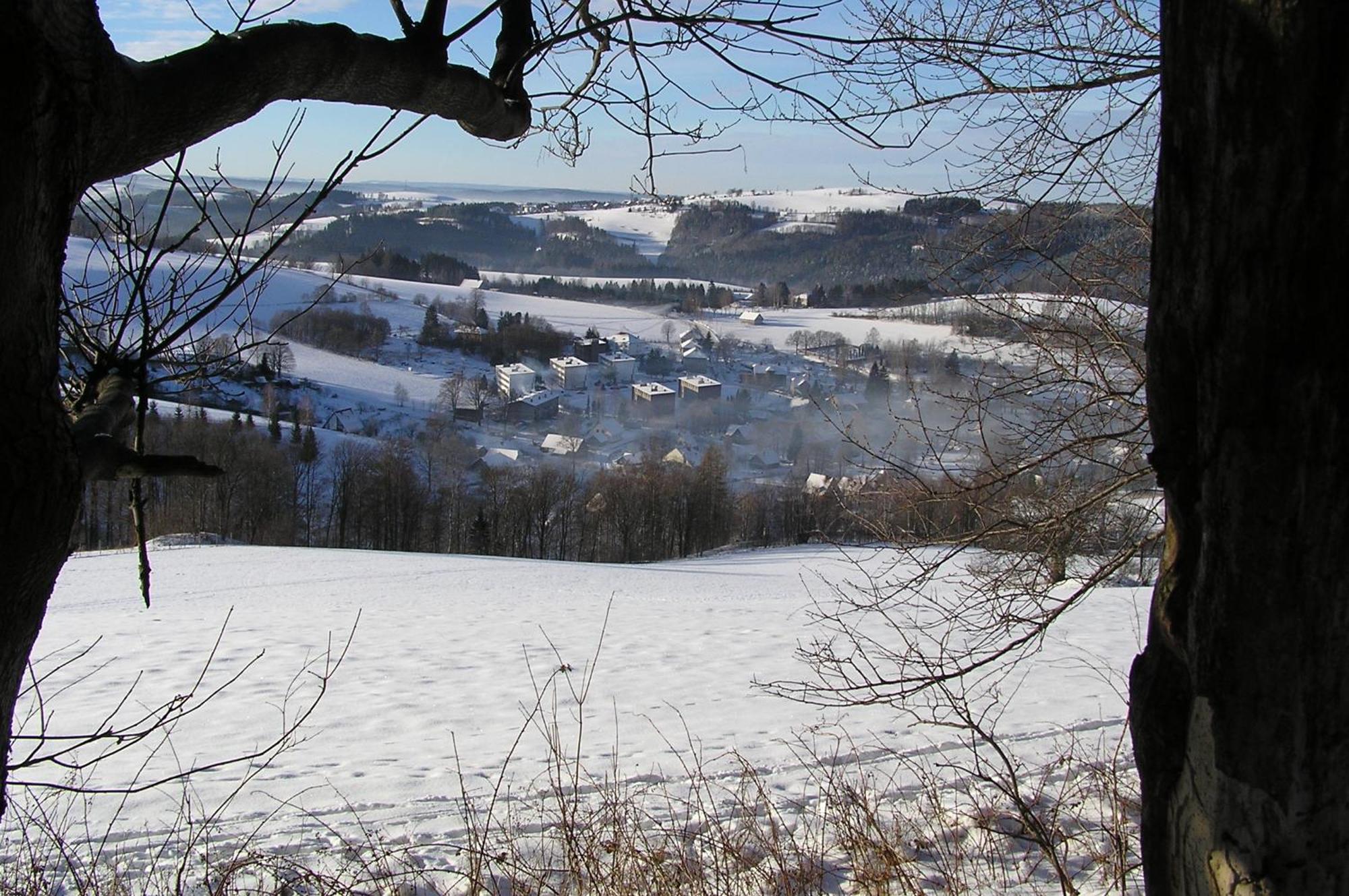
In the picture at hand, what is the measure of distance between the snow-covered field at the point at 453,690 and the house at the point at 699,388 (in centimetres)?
4747

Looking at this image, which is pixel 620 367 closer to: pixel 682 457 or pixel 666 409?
pixel 666 409

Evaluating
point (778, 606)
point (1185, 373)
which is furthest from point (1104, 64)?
point (778, 606)

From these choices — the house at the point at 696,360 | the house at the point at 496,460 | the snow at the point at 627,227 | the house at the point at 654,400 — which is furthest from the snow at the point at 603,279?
the house at the point at 496,460

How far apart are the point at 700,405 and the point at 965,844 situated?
6536 centimetres

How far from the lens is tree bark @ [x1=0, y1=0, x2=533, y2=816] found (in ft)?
3.66

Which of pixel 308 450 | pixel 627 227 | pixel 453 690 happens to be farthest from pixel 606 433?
pixel 627 227

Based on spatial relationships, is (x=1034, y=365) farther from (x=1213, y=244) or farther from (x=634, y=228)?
(x=634, y=228)

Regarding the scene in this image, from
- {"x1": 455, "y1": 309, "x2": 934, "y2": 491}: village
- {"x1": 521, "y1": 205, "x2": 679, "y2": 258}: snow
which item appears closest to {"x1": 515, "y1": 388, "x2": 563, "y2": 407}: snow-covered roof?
{"x1": 455, "y1": 309, "x2": 934, "y2": 491}: village

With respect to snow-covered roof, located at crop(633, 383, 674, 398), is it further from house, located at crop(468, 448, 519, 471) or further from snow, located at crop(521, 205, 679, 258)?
snow, located at crop(521, 205, 679, 258)

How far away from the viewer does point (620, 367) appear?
264ft

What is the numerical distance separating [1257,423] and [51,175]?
1676mm

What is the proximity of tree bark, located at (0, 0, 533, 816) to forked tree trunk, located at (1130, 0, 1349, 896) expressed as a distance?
5.07 feet

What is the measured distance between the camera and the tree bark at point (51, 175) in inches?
43.9

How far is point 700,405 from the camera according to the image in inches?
2717
